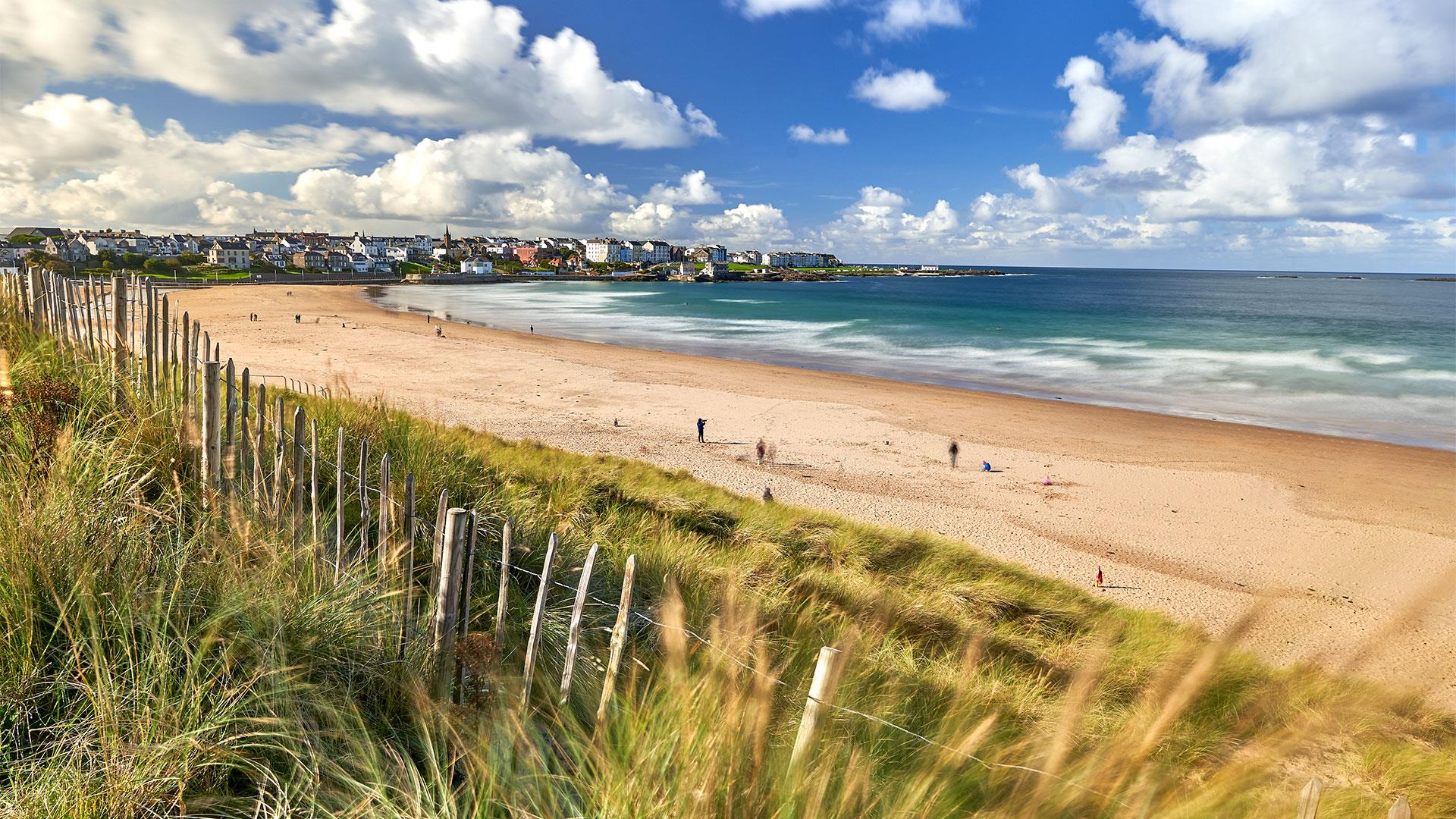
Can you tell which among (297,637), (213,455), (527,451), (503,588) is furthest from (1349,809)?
(527,451)

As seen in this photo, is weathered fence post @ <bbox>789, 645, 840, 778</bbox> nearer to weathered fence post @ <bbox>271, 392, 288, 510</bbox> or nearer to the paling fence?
the paling fence

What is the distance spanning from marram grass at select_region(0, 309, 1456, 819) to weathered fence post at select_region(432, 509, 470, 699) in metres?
0.10

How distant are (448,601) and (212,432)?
2347 millimetres

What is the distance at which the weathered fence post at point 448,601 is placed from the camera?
3416 mm

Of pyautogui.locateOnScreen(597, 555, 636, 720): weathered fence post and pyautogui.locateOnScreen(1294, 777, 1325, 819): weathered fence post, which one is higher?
pyautogui.locateOnScreen(1294, 777, 1325, 819): weathered fence post

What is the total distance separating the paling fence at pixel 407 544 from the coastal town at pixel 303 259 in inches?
3118

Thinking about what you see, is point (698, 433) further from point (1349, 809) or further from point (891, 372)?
point (891, 372)

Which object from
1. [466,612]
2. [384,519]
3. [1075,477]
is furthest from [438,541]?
[1075,477]

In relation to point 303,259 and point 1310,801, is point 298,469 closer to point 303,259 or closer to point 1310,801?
point 1310,801

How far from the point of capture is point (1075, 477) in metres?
17.7

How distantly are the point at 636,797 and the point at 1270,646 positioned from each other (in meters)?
10.8

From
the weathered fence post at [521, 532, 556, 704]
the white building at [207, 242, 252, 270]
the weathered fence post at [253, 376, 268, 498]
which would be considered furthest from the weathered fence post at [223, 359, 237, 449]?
the white building at [207, 242, 252, 270]

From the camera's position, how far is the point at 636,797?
90.9 inches

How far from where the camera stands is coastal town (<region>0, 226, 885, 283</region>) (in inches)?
3861
